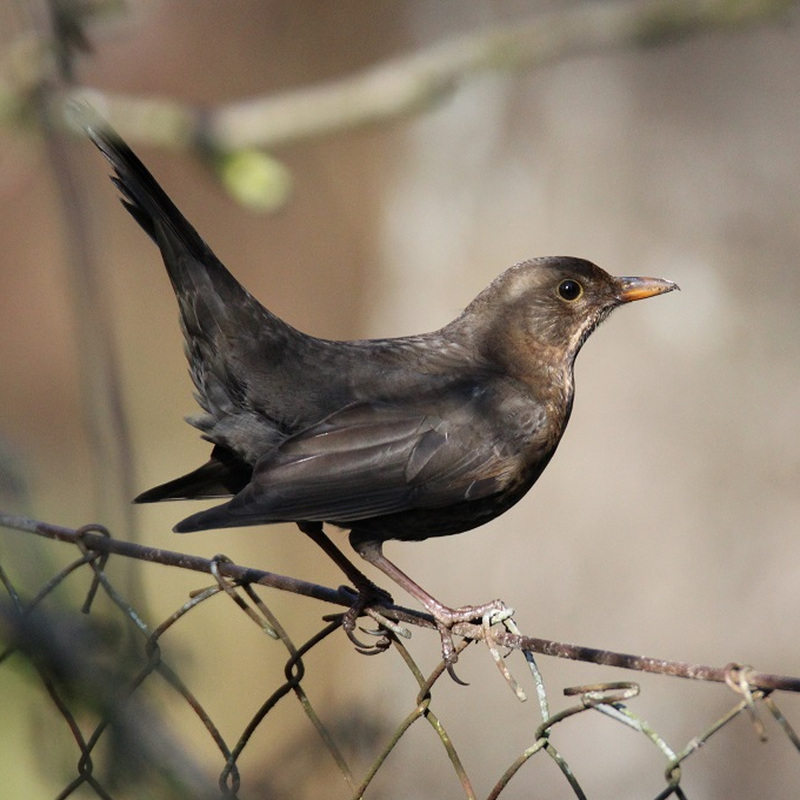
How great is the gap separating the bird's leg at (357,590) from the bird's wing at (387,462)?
0.19m

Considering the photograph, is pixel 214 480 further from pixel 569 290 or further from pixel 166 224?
pixel 569 290

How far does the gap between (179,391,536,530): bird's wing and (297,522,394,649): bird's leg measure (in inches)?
→ 7.5

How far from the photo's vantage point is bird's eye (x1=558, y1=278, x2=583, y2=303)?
4164 millimetres

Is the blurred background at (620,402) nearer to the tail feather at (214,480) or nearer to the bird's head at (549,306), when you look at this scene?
the bird's head at (549,306)

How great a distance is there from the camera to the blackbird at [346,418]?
11.0 feet

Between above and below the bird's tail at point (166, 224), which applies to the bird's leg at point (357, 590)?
below

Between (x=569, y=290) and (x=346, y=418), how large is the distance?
1.08 m

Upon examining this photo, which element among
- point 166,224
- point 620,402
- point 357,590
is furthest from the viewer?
point 620,402

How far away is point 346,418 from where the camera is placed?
349cm

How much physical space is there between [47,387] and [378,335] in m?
2.75

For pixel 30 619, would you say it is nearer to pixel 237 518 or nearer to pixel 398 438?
pixel 237 518

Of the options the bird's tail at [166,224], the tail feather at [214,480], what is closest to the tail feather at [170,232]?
the bird's tail at [166,224]

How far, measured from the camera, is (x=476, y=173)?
7.00 metres

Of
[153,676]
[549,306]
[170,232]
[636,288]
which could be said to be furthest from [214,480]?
[153,676]
